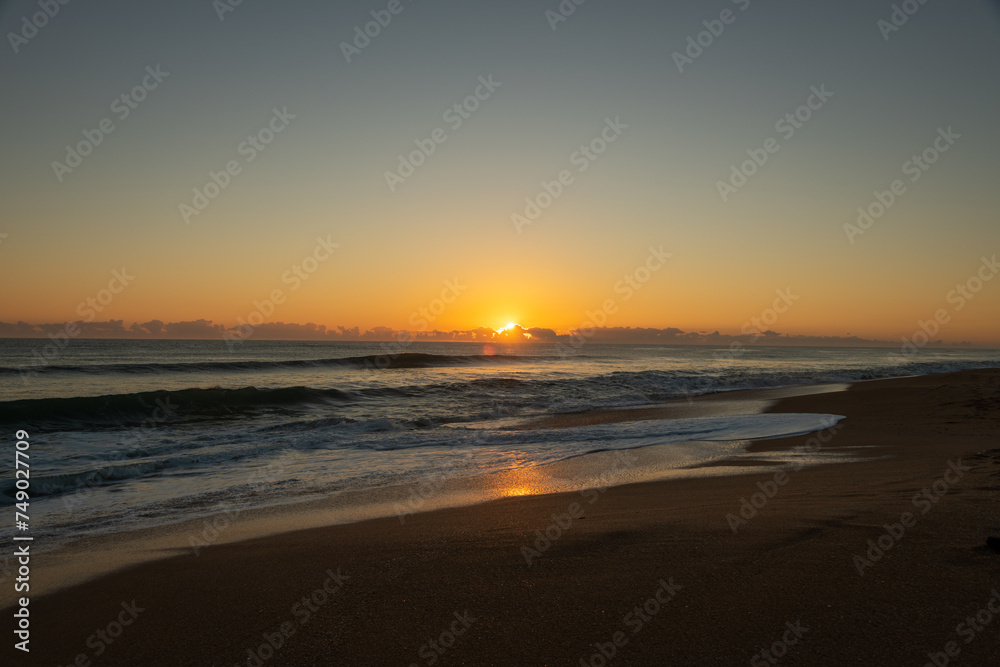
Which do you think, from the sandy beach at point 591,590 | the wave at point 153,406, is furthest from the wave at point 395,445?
the wave at point 153,406

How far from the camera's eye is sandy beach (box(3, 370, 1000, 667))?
2.71 meters

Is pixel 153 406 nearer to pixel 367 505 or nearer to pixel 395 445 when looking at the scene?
pixel 395 445

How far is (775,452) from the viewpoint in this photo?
9.08 metres

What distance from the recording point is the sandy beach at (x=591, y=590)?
271cm

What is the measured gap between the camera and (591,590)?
3393mm

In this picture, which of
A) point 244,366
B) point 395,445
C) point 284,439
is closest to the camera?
point 395,445

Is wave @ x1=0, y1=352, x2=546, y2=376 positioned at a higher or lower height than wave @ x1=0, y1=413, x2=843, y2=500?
higher

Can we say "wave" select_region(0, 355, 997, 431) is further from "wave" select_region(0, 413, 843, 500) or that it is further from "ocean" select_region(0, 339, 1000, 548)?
"wave" select_region(0, 413, 843, 500)

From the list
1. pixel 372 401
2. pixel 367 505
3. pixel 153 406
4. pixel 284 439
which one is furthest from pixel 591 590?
pixel 153 406

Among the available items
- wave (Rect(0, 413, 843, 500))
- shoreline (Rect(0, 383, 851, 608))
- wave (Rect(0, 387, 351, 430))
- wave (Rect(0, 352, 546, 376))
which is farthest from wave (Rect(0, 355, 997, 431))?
wave (Rect(0, 352, 546, 376))

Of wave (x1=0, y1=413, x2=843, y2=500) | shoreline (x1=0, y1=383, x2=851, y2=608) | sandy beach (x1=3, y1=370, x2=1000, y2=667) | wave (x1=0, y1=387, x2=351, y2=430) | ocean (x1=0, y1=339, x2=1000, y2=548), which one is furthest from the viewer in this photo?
wave (x1=0, y1=387, x2=351, y2=430)

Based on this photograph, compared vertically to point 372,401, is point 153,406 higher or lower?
higher

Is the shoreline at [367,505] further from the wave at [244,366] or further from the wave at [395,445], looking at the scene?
the wave at [244,366]

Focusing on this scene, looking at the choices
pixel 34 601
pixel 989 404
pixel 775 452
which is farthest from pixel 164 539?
pixel 989 404
